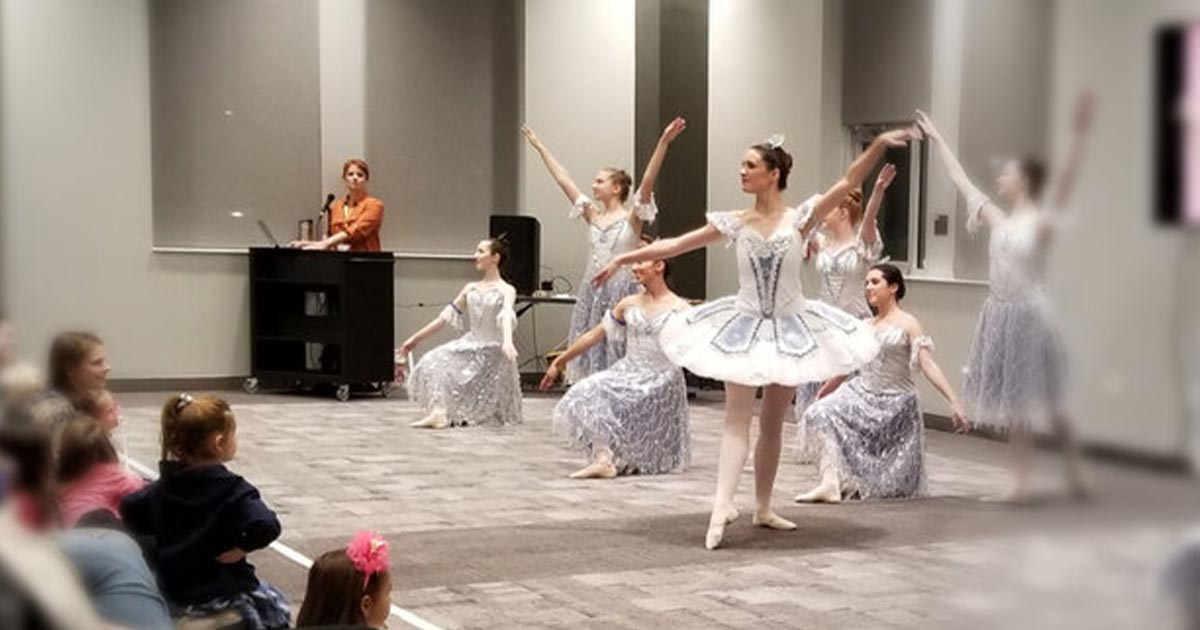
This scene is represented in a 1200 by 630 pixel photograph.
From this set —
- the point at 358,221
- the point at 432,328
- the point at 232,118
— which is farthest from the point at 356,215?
the point at 232,118

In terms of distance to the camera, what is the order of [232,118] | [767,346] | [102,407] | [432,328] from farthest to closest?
[432,328], [767,346], [232,118], [102,407]

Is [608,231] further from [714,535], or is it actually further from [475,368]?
[714,535]

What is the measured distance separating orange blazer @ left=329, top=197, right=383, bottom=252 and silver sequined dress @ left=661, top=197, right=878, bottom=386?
534 centimetres

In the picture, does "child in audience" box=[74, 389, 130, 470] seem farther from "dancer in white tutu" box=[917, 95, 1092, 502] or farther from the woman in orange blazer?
the woman in orange blazer

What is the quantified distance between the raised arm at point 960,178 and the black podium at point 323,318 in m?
8.65

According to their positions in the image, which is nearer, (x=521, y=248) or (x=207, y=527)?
(x=207, y=527)

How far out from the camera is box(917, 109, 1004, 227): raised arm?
0.25m

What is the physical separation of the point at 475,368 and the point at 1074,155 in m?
7.41

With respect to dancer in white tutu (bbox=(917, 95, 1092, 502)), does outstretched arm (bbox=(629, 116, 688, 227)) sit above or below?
above

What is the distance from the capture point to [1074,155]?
0.70 feet

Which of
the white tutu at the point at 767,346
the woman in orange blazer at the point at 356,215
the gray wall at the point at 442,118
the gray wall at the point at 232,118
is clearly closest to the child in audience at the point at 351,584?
the gray wall at the point at 232,118

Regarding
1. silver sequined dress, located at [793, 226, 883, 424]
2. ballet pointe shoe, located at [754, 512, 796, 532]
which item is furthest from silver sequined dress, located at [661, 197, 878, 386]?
silver sequined dress, located at [793, 226, 883, 424]

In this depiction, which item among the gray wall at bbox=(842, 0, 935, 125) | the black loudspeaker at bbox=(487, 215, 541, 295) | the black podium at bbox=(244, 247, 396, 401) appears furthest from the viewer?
the black loudspeaker at bbox=(487, 215, 541, 295)

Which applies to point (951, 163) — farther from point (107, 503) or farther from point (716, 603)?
point (716, 603)
